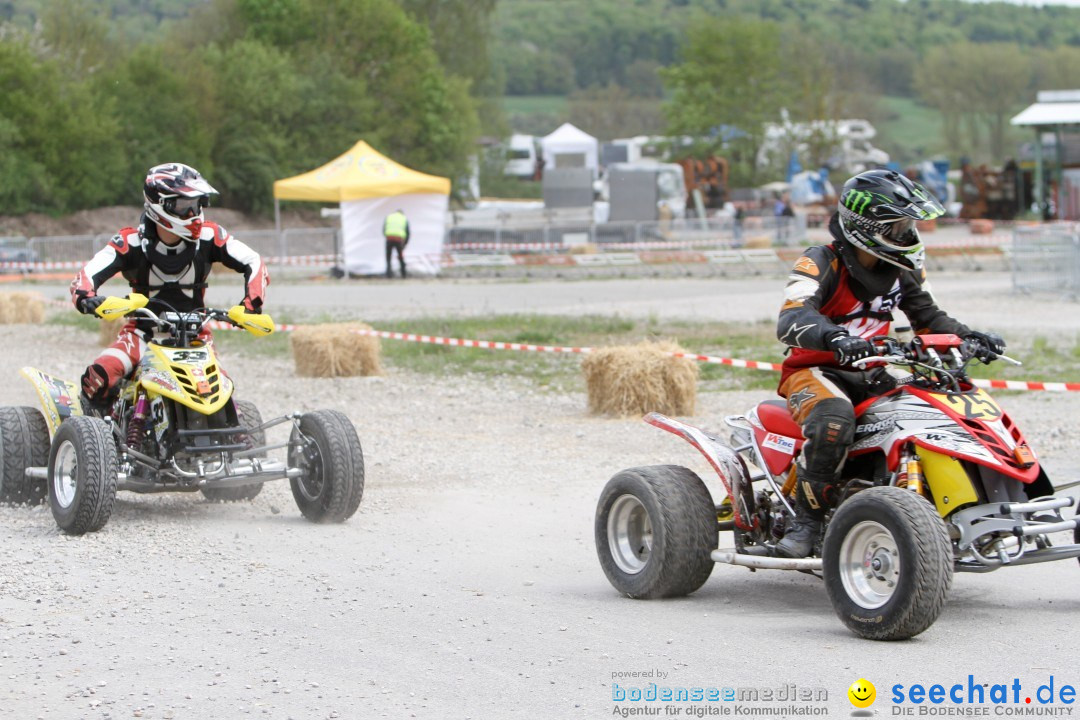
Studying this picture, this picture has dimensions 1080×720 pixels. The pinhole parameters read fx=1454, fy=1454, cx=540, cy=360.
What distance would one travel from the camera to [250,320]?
8.80m

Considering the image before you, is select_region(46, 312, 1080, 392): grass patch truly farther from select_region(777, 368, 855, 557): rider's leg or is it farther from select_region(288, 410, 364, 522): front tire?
select_region(777, 368, 855, 557): rider's leg

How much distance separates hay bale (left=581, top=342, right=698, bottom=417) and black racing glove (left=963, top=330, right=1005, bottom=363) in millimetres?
6622

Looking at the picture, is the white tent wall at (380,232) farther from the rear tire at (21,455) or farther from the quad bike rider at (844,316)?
the quad bike rider at (844,316)

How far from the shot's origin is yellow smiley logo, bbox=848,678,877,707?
5.05 metres

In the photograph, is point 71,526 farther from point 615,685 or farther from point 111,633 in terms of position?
point 615,685

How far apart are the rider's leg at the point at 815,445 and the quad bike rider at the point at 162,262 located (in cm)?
373

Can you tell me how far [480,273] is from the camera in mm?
34281

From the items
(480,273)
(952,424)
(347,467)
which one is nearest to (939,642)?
(952,424)

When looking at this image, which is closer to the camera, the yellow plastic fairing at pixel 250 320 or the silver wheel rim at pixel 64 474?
the silver wheel rim at pixel 64 474

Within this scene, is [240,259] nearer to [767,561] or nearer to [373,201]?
[767,561]

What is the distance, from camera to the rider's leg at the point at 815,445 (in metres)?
6.42

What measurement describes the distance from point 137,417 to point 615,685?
4.51m

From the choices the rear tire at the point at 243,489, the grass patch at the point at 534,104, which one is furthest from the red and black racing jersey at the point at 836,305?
the grass patch at the point at 534,104

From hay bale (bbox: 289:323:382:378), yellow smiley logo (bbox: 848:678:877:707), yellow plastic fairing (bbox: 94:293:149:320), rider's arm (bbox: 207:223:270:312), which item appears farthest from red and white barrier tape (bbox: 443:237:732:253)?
yellow smiley logo (bbox: 848:678:877:707)
